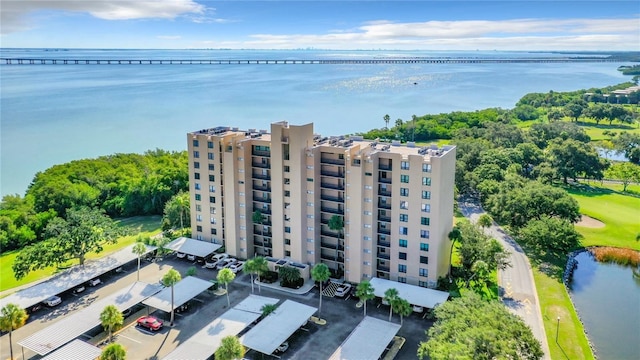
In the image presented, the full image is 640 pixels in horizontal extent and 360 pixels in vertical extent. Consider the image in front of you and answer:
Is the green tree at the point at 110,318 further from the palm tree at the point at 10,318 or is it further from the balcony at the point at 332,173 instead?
the balcony at the point at 332,173

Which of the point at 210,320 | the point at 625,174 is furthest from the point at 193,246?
the point at 625,174

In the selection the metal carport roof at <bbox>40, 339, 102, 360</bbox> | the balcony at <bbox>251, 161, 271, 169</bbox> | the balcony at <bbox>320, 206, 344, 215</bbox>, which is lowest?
the metal carport roof at <bbox>40, 339, 102, 360</bbox>

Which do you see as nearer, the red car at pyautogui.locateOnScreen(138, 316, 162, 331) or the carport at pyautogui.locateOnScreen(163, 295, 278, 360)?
the carport at pyautogui.locateOnScreen(163, 295, 278, 360)

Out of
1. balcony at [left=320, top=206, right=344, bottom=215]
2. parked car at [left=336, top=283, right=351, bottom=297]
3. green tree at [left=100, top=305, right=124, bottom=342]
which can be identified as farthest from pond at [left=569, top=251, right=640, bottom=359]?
green tree at [left=100, top=305, right=124, bottom=342]

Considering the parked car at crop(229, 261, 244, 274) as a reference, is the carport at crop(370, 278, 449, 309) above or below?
above

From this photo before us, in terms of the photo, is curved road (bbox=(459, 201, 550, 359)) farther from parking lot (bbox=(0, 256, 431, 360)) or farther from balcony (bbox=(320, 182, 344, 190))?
balcony (bbox=(320, 182, 344, 190))

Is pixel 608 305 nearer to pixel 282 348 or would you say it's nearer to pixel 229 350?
pixel 282 348

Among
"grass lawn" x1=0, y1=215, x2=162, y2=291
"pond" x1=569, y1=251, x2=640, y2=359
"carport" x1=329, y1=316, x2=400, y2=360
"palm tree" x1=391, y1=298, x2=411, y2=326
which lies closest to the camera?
"carport" x1=329, y1=316, x2=400, y2=360

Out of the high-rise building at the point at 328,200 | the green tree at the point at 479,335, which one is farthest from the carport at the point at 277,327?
the green tree at the point at 479,335
